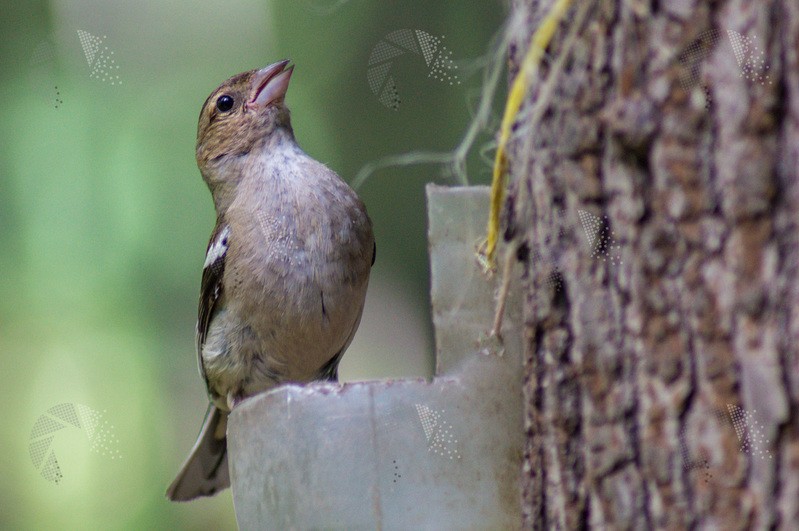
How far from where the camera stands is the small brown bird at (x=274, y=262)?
160 inches

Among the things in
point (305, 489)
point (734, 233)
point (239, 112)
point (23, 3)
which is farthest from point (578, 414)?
point (23, 3)

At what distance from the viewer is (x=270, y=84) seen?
4.63 meters

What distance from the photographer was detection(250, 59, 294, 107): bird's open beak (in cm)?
461

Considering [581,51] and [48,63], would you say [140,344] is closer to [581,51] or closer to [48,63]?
[48,63]

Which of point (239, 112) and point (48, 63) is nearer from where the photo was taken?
point (239, 112)

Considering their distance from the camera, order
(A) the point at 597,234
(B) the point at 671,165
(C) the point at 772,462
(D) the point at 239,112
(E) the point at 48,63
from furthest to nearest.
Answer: (E) the point at 48,63 < (D) the point at 239,112 < (A) the point at 597,234 < (B) the point at 671,165 < (C) the point at 772,462

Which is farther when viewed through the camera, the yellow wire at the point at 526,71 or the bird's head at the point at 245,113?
the bird's head at the point at 245,113

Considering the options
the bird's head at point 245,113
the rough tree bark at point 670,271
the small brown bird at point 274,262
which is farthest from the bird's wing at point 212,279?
the rough tree bark at point 670,271

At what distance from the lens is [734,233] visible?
5.98ft

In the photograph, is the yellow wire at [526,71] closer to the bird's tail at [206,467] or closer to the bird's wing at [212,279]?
the bird's wing at [212,279]

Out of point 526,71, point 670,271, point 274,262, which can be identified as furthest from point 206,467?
point 670,271

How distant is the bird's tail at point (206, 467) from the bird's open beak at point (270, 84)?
1418mm

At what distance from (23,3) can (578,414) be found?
597 cm

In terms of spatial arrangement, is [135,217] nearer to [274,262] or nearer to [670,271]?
[274,262]
